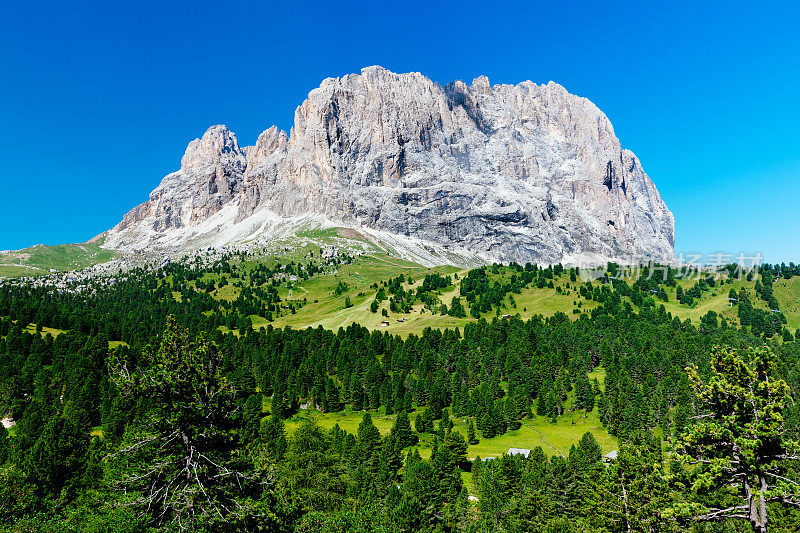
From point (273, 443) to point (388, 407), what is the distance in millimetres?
65936

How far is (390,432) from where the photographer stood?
10625 cm

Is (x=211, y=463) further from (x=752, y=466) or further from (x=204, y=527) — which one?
(x=752, y=466)

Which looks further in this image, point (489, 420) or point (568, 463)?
point (489, 420)

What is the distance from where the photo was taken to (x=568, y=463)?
→ 72.8 metres

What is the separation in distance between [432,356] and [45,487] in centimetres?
11956

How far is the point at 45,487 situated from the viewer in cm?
6650

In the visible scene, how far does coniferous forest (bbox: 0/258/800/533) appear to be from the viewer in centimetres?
2248

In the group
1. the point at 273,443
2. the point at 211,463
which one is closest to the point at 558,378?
the point at 273,443

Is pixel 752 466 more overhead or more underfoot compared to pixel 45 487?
more overhead

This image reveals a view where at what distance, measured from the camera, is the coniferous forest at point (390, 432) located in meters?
22.5

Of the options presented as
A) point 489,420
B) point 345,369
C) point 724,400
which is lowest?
point 489,420

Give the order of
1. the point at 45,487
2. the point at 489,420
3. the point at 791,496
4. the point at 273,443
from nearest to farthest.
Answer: the point at 791,496
the point at 45,487
the point at 273,443
the point at 489,420

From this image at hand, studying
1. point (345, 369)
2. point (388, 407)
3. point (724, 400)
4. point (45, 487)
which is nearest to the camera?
point (724, 400)

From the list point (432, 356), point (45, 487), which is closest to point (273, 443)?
point (45, 487)
